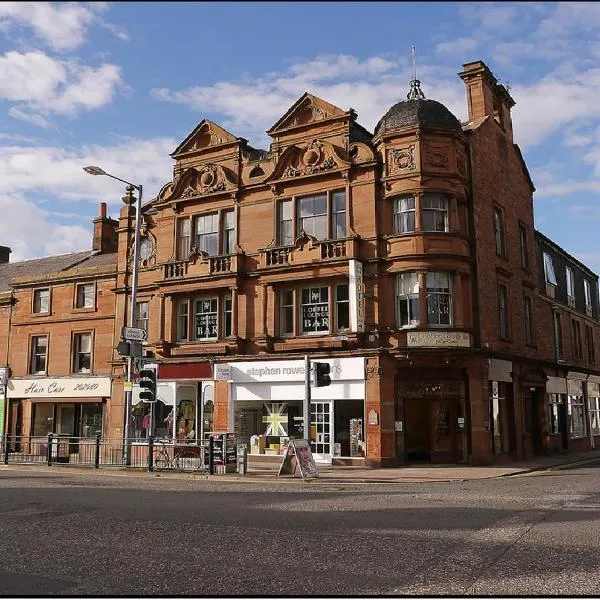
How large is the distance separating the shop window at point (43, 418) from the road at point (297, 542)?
18580 mm

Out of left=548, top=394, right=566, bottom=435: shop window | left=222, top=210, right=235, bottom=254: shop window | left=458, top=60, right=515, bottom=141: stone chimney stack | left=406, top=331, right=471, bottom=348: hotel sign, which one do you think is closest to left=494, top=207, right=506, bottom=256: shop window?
left=458, top=60, right=515, bottom=141: stone chimney stack

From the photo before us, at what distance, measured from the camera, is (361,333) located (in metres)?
24.8

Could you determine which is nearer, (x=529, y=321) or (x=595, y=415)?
(x=529, y=321)

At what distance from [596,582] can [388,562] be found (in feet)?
7.50

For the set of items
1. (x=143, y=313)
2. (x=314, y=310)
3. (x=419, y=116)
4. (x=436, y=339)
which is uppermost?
(x=419, y=116)

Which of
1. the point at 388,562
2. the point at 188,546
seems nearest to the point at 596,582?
the point at 388,562

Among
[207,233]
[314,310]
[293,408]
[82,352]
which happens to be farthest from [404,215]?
[82,352]

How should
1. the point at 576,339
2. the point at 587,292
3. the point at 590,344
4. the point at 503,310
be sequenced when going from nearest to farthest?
the point at 503,310, the point at 576,339, the point at 590,344, the point at 587,292

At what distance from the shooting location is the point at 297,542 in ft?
30.8

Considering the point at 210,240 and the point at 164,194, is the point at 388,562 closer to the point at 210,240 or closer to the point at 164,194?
the point at 210,240

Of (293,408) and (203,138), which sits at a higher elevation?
(203,138)

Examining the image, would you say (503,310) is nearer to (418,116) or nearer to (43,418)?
(418,116)

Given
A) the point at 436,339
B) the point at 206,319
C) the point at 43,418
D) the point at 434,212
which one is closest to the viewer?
the point at 436,339

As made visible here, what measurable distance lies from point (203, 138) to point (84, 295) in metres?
10.1
